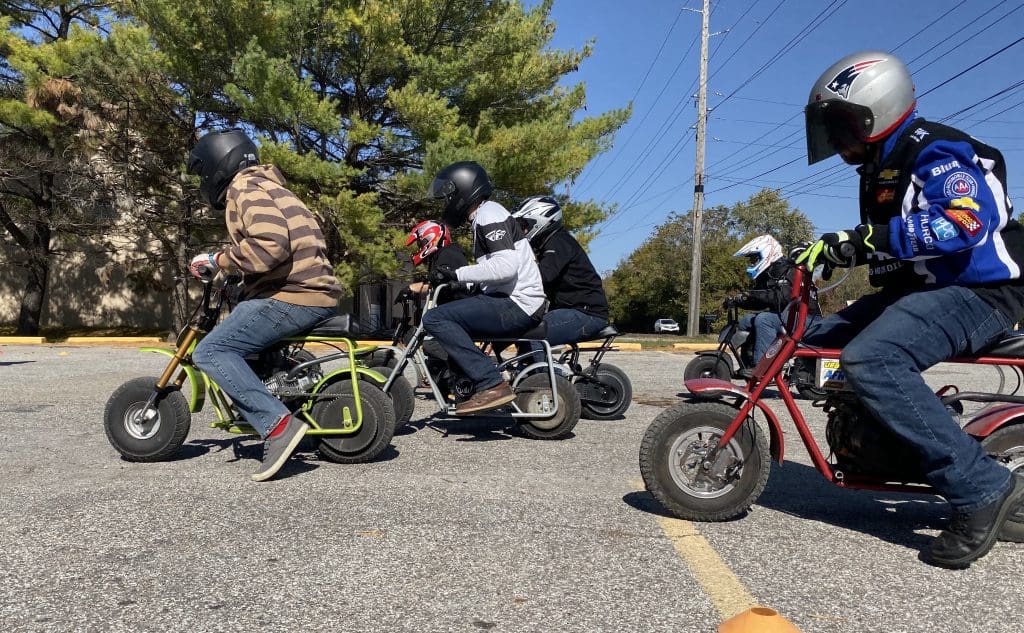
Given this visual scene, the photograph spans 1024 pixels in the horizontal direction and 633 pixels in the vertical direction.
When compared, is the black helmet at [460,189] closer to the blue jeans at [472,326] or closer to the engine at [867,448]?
the blue jeans at [472,326]

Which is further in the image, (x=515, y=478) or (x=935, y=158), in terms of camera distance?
(x=515, y=478)

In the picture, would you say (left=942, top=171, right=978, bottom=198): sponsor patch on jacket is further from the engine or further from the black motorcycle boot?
the black motorcycle boot

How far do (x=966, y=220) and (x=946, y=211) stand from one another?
0.26 ft

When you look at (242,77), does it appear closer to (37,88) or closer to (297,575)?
(37,88)

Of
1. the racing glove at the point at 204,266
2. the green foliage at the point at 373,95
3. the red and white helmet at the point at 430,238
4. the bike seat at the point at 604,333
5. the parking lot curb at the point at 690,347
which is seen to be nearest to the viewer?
the racing glove at the point at 204,266

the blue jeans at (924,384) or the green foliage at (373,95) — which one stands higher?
the green foliage at (373,95)

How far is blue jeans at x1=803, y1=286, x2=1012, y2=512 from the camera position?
3.06 meters

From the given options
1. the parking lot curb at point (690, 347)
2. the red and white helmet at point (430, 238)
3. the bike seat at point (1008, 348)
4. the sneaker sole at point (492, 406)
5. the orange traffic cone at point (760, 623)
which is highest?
the red and white helmet at point (430, 238)

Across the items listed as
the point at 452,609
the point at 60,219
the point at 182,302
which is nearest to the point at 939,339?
the point at 452,609

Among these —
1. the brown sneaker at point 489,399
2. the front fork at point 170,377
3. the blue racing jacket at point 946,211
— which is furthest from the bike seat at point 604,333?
the blue racing jacket at point 946,211

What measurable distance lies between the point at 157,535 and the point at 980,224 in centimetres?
360

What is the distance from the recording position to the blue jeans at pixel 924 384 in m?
3.06

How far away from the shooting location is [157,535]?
334 cm

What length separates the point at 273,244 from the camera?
4.37m
